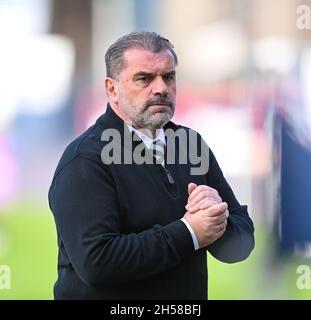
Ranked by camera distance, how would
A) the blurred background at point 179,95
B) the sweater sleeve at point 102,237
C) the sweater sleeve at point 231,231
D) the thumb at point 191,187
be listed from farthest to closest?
the blurred background at point 179,95, the sweater sleeve at point 231,231, the thumb at point 191,187, the sweater sleeve at point 102,237

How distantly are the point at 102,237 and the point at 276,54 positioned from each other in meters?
1.47

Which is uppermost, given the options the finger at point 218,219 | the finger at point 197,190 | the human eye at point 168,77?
the human eye at point 168,77

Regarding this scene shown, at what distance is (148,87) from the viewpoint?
1.50 meters

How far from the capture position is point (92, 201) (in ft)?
4.53

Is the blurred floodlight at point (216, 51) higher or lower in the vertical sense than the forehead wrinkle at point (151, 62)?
higher

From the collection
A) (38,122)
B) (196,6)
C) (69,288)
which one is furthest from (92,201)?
(196,6)

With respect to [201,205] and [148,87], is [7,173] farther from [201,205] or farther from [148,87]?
[201,205]

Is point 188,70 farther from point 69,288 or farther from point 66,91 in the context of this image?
point 69,288

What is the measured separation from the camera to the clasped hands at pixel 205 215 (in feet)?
4.63

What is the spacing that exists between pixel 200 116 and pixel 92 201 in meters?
1.22

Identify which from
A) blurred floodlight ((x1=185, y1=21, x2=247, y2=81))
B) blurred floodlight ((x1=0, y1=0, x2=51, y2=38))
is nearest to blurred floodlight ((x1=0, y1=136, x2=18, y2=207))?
blurred floodlight ((x1=0, y1=0, x2=51, y2=38))

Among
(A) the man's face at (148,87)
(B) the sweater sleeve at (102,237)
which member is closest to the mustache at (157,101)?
(A) the man's face at (148,87)

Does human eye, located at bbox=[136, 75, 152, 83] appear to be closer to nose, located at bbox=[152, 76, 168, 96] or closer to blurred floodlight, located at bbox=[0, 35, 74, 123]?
nose, located at bbox=[152, 76, 168, 96]

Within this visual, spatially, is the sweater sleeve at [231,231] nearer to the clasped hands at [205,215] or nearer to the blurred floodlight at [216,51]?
the clasped hands at [205,215]
